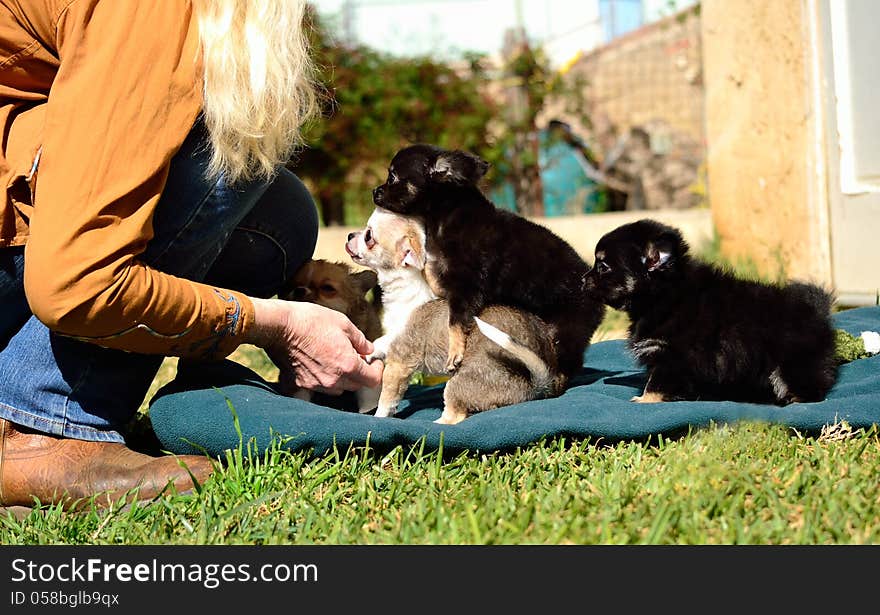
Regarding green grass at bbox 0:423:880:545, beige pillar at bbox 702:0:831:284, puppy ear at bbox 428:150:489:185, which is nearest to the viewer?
green grass at bbox 0:423:880:545

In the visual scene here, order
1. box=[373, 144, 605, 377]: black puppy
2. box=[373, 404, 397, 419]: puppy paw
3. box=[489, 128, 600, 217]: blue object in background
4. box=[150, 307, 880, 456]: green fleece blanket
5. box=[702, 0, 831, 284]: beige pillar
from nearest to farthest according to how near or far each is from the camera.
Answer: box=[150, 307, 880, 456]: green fleece blanket, box=[373, 144, 605, 377]: black puppy, box=[373, 404, 397, 419]: puppy paw, box=[702, 0, 831, 284]: beige pillar, box=[489, 128, 600, 217]: blue object in background

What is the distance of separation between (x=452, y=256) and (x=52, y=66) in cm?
155

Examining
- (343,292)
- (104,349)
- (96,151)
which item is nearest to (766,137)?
(343,292)

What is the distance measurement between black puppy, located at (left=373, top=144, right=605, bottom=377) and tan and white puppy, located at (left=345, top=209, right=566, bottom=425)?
64mm

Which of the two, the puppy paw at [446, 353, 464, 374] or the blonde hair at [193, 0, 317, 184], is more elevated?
the blonde hair at [193, 0, 317, 184]

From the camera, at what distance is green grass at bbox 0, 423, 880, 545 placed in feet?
7.73

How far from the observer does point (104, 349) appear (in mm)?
3219

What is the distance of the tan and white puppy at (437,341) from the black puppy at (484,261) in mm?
64

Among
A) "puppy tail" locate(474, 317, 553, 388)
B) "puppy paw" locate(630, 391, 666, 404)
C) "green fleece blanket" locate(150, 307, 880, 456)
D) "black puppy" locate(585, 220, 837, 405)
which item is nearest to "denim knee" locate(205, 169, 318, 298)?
"green fleece blanket" locate(150, 307, 880, 456)

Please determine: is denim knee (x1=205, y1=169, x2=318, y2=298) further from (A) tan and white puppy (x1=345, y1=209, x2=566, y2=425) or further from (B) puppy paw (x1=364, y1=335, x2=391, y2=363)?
(B) puppy paw (x1=364, y1=335, x2=391, y2=363)

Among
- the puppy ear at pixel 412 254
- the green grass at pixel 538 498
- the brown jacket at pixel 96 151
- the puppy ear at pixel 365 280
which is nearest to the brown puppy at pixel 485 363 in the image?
the puppy ear at pixel 412 254

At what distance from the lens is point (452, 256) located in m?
3.69

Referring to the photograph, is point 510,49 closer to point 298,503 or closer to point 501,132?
point 501,132
